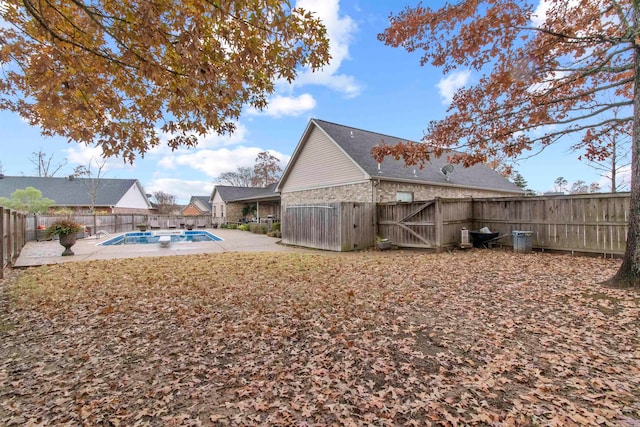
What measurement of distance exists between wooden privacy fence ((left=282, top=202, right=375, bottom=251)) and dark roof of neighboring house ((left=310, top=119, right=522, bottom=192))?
76.3 inches

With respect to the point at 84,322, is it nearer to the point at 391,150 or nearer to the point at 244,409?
the point at 244,409

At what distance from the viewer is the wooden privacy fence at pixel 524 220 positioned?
27.9 feet

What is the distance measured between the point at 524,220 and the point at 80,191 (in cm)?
3672

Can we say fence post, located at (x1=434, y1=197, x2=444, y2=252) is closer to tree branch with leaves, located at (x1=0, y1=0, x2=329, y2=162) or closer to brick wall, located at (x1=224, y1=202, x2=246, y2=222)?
tree branch with leaves, located at (x1=0, y1=0, x2=329, y2=162)

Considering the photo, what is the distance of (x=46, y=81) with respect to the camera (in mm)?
3756

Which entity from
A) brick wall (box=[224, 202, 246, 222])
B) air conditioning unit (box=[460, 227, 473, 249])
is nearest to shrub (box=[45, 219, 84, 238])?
air conditioning unit (box=[460, 227, 473, 249])

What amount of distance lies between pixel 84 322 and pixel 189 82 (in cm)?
366

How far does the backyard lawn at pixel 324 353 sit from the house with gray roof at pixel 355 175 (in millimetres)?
7670

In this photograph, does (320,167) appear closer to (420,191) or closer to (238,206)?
(420,191)

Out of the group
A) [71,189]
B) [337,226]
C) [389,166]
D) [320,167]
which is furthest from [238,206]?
[337,226]

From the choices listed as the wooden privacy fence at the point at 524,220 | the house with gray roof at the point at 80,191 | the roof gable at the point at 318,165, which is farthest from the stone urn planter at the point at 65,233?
the house with gray roof at the point at 80,191

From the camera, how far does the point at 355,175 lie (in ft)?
45.0

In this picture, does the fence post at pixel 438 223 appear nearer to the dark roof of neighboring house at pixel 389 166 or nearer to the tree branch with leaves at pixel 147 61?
the dark roof of neighboring house at pixel 389 166

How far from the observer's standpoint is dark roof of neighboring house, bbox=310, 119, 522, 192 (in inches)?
542
